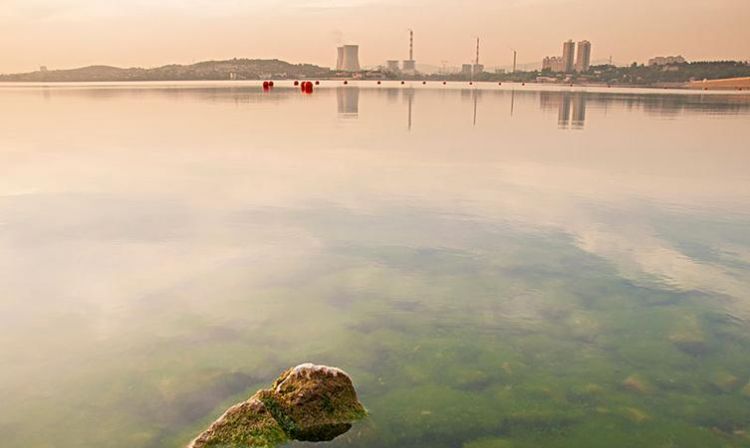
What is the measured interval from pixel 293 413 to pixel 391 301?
4.22m

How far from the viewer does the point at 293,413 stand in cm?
704

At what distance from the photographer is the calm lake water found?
7504mm

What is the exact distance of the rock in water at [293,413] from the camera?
6.64 metres

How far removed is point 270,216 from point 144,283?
19.1 ft

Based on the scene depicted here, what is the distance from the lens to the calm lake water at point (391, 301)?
24.6 feet

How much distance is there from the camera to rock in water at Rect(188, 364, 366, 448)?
6645 millimetres

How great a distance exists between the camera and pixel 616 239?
1489 centimetres

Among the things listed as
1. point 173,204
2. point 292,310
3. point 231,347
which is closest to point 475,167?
point 173,204

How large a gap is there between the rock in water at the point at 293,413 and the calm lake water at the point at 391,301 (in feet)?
1.09

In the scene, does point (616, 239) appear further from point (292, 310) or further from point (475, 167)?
point (475, 167)

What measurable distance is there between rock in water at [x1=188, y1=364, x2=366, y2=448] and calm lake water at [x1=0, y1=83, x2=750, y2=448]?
332mm

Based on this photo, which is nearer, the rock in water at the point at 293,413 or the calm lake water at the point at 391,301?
the rock in water at the point at 293,413

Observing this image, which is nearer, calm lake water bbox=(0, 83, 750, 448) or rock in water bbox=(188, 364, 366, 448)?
rock in water bbox=(188, 364, 366, 448)

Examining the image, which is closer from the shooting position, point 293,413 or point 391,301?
point 293,413
